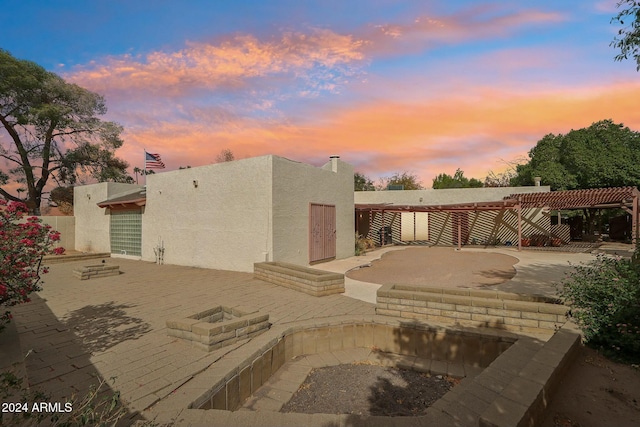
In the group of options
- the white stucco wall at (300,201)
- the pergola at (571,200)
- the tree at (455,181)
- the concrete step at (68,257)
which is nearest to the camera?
the white stucco wall at (300,201)

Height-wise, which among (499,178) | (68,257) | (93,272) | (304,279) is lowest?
(68,257)

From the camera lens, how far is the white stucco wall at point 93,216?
17.8 metres

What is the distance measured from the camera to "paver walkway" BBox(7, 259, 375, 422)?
365 cm

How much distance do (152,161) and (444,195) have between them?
1940 cm

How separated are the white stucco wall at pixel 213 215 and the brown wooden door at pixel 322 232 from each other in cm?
239

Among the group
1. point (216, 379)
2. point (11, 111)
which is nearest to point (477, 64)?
point (216, 379)

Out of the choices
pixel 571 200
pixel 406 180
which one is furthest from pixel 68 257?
pixel 406 180

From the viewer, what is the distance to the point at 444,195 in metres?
22.7

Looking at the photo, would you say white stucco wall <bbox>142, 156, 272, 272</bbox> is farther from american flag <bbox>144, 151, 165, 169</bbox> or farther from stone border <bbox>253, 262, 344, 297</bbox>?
american flag <bbox>144, 151, 165, 169</bbox>

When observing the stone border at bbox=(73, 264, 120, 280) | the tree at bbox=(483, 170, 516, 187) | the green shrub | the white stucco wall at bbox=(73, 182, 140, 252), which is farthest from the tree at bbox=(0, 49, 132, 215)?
the tree at bbox=(483, 170, 516, 187)

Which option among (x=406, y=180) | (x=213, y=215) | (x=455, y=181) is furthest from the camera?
A: (x=455, y=181)

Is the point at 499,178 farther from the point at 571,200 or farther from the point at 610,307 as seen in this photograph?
the point at 610,307

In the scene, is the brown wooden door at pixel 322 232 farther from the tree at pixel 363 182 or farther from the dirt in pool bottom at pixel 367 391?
the tree at pixel 363 182

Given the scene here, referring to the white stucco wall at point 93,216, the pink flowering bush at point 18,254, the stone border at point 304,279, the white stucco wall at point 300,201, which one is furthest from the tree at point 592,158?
the white stucco wall at point 93,216
